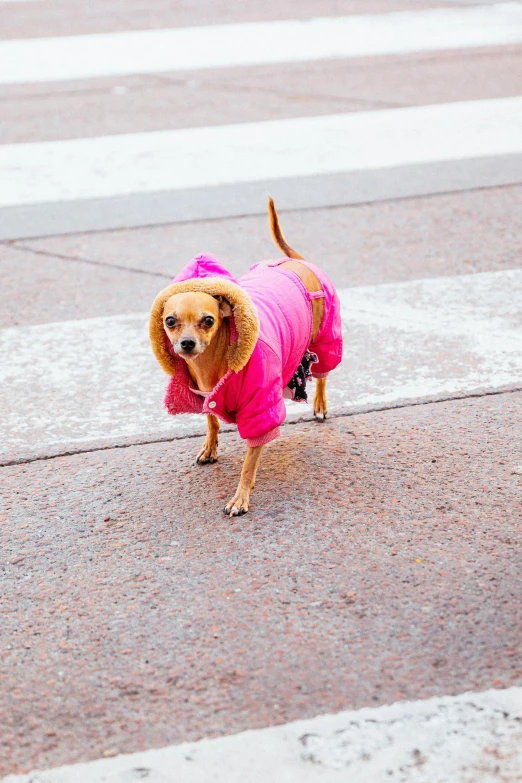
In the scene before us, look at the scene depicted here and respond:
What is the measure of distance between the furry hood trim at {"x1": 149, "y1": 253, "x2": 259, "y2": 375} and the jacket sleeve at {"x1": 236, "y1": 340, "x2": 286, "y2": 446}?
8 cm

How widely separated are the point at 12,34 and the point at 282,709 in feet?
42.2

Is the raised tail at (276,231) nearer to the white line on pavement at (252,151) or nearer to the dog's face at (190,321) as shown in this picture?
the dog's face at (190,321)

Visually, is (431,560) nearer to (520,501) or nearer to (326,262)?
(520,501)

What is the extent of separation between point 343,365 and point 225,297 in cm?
143

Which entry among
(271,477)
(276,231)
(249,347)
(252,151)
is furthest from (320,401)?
(252,151)

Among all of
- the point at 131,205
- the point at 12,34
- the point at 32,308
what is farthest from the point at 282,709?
the point at 12,34

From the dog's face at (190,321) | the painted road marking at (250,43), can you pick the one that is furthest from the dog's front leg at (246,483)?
the painted road marking at (250,43)

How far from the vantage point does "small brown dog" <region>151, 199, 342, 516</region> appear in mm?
3324

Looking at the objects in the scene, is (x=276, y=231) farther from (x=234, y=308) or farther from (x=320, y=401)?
(x=234, y=308)

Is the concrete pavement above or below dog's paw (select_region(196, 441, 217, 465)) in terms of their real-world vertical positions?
below

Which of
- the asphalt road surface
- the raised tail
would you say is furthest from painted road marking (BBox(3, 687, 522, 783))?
the raised tail

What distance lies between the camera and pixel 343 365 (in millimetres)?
4711

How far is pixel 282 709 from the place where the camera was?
2578 millimetres

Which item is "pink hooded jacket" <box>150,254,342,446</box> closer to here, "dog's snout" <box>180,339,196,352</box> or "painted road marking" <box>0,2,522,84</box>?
"dog's snout" <box>180,339,196,352</box>
